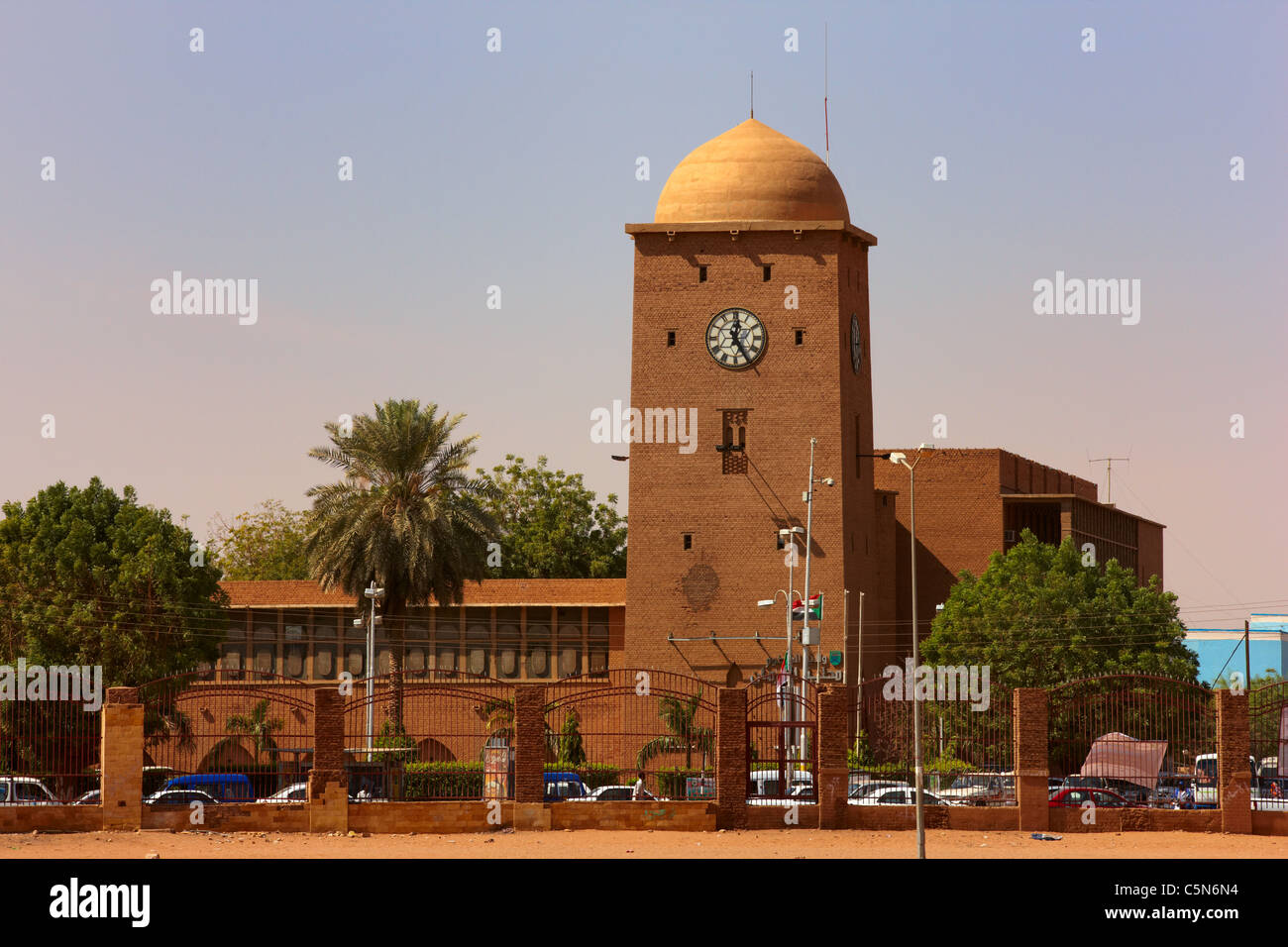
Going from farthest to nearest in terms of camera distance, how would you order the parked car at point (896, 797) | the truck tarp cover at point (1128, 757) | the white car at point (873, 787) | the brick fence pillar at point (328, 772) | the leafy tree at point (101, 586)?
the leafy tree at point (101, 586)
the white car at point (873, 787)
the truck tarp cover at point (1128, 757)
the parked car at point (896, 797)
the brick fence pillar at point (328, 772)

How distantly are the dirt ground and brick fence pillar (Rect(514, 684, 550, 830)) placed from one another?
54cm

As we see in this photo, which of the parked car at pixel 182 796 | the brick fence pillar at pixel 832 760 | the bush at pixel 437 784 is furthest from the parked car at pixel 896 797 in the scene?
the parked car at pixel 182 796

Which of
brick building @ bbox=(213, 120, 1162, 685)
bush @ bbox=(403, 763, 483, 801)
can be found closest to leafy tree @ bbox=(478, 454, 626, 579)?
brick building @ bbox=(213, 120, 1162, 685)

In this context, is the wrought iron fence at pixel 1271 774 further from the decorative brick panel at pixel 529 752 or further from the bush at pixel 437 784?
the bush at pixel 437 784

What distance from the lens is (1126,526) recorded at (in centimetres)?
8556

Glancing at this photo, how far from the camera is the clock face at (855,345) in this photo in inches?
2574

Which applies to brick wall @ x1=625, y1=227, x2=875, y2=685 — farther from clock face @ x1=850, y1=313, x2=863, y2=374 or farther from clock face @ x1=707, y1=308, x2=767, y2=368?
clock face @ x1=850, y1=313, x2=863, y2=374

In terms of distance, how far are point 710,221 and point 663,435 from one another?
772 centimetres

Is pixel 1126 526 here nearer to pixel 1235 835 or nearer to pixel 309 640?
pixel 309 640

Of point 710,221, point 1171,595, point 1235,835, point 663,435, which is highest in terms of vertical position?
point 710,221

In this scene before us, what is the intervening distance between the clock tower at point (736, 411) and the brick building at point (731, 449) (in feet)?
0.18

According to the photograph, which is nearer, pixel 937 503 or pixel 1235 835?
pixel 1235 835

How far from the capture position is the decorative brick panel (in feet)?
108
